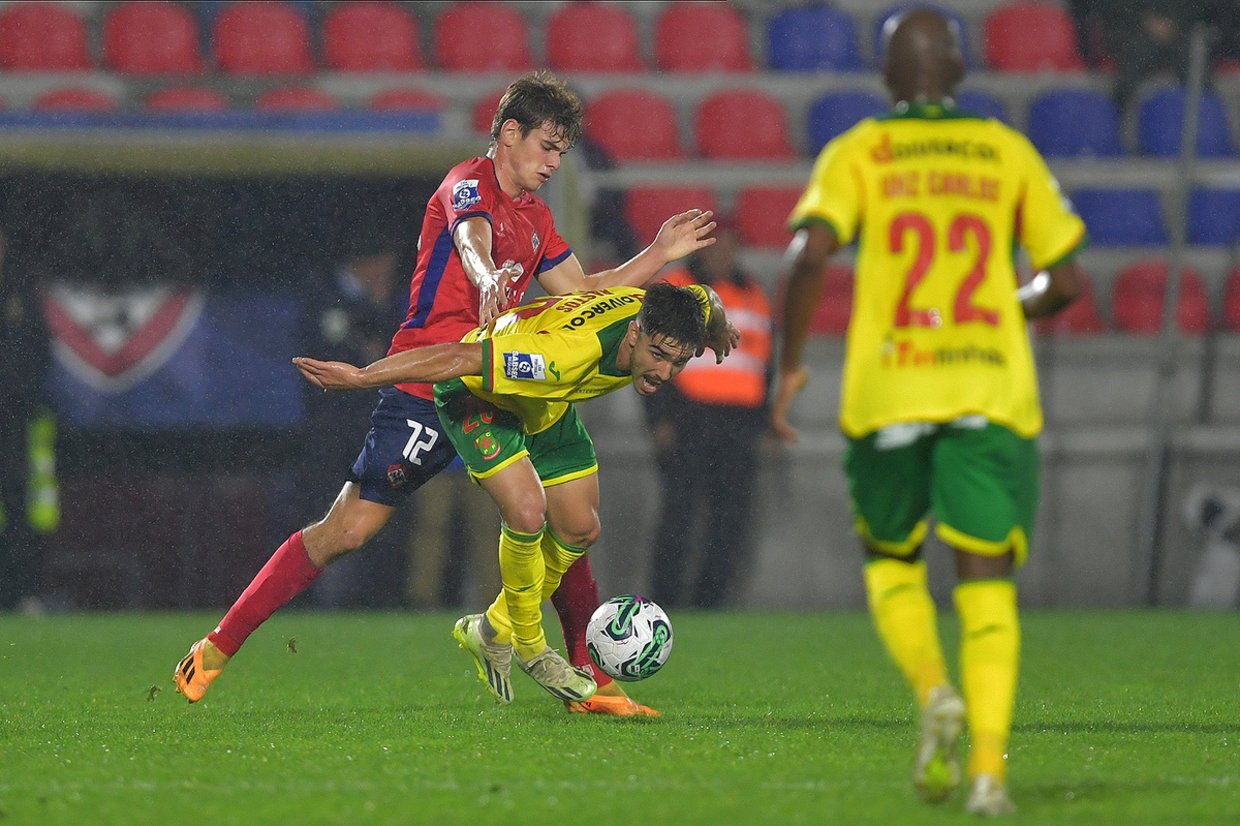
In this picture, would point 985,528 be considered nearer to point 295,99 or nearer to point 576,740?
point 576,740

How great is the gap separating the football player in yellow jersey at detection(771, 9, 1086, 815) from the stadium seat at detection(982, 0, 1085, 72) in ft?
31.8

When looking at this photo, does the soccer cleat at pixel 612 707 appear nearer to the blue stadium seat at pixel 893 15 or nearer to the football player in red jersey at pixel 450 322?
the football player in red jersey at pixel 450 322

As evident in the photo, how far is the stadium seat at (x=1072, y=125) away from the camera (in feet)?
40.9

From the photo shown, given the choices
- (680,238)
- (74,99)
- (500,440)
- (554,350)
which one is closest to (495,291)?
(554,350)

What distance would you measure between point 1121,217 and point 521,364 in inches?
310

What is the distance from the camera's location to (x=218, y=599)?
10461 millimetres

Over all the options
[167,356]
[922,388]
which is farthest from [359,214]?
[922,388]

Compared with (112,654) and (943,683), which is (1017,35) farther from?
(943,683)

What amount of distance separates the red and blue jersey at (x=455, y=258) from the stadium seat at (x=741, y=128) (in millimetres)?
6518

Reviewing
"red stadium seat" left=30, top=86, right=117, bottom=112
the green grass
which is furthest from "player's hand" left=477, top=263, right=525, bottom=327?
Answer: "red stadium seat" left=30, top=86, right=117, bottom=112

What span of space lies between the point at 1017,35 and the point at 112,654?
8.50 meters

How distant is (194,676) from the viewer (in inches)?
228

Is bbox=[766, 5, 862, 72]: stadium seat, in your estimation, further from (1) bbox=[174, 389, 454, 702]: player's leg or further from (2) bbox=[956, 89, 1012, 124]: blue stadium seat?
(1) bbox=[174, 389, 454, 702]: player's leg

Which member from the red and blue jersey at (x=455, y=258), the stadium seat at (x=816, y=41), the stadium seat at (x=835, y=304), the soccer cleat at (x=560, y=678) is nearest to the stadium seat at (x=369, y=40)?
the stadium seat at (x=816, y=41)
